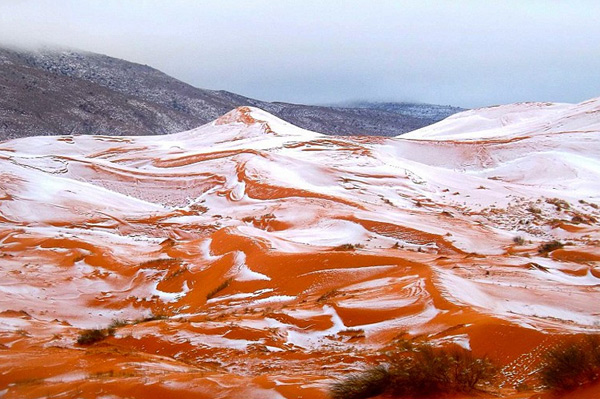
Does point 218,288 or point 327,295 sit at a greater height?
point 327,295

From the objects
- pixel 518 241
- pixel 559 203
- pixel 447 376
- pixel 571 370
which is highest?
pixel 571 370

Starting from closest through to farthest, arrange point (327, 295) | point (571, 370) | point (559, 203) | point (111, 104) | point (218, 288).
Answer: point (571, 370), point (327, 295), point (218, 288), point (559, 203), point (111, 104)

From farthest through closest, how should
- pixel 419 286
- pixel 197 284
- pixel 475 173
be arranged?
pixel 475 173 < pixel 197 284 < pixel 419 286

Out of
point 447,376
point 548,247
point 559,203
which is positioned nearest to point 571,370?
point 447,376

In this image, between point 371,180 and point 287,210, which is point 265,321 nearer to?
point 287,210

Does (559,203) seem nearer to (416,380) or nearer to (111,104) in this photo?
(416,380)

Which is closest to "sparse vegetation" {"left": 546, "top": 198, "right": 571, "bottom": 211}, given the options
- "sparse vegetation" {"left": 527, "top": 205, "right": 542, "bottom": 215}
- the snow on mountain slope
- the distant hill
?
the snow on mountain slope

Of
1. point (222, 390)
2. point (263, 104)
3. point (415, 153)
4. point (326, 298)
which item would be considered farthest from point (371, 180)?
point (263, 104)

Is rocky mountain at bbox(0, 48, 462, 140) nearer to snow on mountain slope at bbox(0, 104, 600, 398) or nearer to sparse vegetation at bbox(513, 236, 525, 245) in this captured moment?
snow on mountain slope at bbox(0, 104, 600, 398)
